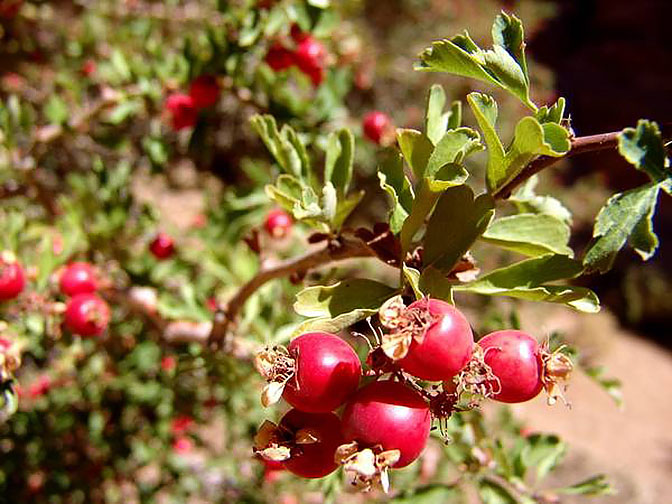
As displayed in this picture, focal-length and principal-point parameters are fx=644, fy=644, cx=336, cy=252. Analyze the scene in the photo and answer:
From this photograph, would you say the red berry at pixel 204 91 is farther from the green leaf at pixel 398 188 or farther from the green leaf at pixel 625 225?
the green leaf at pixel 625 225

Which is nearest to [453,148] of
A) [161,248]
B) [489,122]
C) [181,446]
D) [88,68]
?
[489,122]

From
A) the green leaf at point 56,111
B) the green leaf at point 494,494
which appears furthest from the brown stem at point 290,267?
the green leaf at point 56,111

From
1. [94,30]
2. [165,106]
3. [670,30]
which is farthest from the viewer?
[670,30]

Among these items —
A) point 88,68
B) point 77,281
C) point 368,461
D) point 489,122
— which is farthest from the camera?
point 88,68

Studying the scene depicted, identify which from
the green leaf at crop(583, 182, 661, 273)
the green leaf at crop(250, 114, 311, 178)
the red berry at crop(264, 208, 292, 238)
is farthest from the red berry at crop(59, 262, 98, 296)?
the green leaf at crop(583, 182, 661, 273)

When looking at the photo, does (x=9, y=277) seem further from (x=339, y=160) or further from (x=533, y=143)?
(x=533, y=143)

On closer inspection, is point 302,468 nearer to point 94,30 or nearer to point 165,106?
point 165,106

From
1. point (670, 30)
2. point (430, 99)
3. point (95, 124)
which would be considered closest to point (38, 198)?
point (95, 124)
